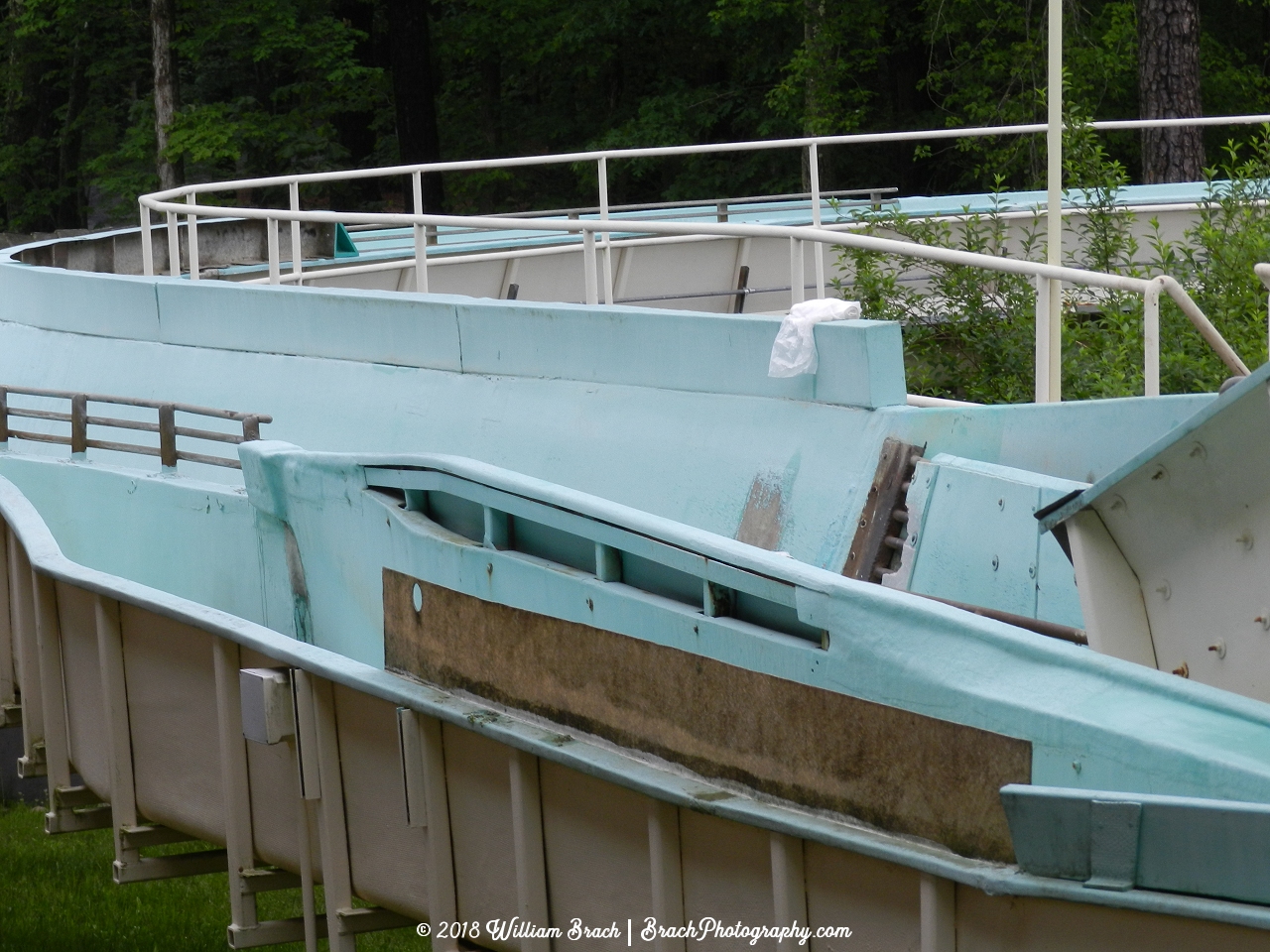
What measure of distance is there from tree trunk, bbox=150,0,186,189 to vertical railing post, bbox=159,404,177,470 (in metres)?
24.1

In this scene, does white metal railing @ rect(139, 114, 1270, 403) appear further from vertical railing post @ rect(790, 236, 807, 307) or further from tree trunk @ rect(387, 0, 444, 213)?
tree trunk @ rect(387, 0, 444, 213)

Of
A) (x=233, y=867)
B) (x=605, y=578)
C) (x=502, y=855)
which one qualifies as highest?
(x=605, y=578)

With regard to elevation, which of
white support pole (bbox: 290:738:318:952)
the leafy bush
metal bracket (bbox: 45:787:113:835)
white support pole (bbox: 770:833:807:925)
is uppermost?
the leafy bush

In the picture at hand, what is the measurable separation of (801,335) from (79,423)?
4.25 m

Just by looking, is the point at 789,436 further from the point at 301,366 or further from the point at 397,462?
the point at 301,366

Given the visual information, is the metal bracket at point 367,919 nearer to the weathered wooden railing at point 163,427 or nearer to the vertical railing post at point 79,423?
the weathered wooden railing at point 163,427

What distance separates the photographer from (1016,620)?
513 centimetres

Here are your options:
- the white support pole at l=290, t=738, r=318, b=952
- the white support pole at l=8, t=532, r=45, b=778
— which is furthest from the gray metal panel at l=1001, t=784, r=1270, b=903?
the white support pole at l=8, t=532, r=45, b=778

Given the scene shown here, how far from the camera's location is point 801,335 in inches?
265

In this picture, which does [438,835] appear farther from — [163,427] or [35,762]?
[163,427]

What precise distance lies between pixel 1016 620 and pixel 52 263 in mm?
11648

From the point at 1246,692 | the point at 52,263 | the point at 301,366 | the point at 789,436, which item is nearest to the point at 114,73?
the point at 52,263

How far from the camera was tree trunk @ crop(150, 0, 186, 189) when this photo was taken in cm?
3145

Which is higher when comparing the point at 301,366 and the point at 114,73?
the point at 114,73
